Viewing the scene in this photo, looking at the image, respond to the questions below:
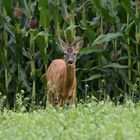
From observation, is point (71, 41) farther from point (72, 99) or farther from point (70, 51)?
point (72, 99)

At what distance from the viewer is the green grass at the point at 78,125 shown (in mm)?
5766

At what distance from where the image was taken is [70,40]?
1161 centimetres

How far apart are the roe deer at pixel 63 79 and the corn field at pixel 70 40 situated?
1.18 feet

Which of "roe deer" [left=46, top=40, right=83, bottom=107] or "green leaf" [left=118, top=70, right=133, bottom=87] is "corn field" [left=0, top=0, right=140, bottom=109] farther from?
"roe deer" [left=46, top=40, right=83, bottom=107]

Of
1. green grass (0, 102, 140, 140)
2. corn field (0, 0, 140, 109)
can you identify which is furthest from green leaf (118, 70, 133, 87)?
green grass (0, 102, 140, 140)

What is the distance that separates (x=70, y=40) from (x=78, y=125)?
5313 millimetres

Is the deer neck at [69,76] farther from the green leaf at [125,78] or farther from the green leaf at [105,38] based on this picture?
the green leaf at [125,78]

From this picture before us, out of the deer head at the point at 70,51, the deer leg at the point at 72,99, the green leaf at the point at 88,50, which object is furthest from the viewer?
the green leaf at the point at 88,50

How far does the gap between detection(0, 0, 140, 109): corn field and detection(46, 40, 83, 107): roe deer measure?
358mm

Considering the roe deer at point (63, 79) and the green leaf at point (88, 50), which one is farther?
the green leaf at point (88, 50)

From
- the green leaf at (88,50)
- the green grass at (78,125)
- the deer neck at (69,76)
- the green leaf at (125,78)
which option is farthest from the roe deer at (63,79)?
the green grass at (78,125)

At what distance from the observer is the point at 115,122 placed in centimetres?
650

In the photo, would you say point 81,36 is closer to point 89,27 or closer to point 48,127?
point 89,27

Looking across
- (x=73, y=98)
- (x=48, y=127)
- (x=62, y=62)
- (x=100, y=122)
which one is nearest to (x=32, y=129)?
(x=48, y=127)
